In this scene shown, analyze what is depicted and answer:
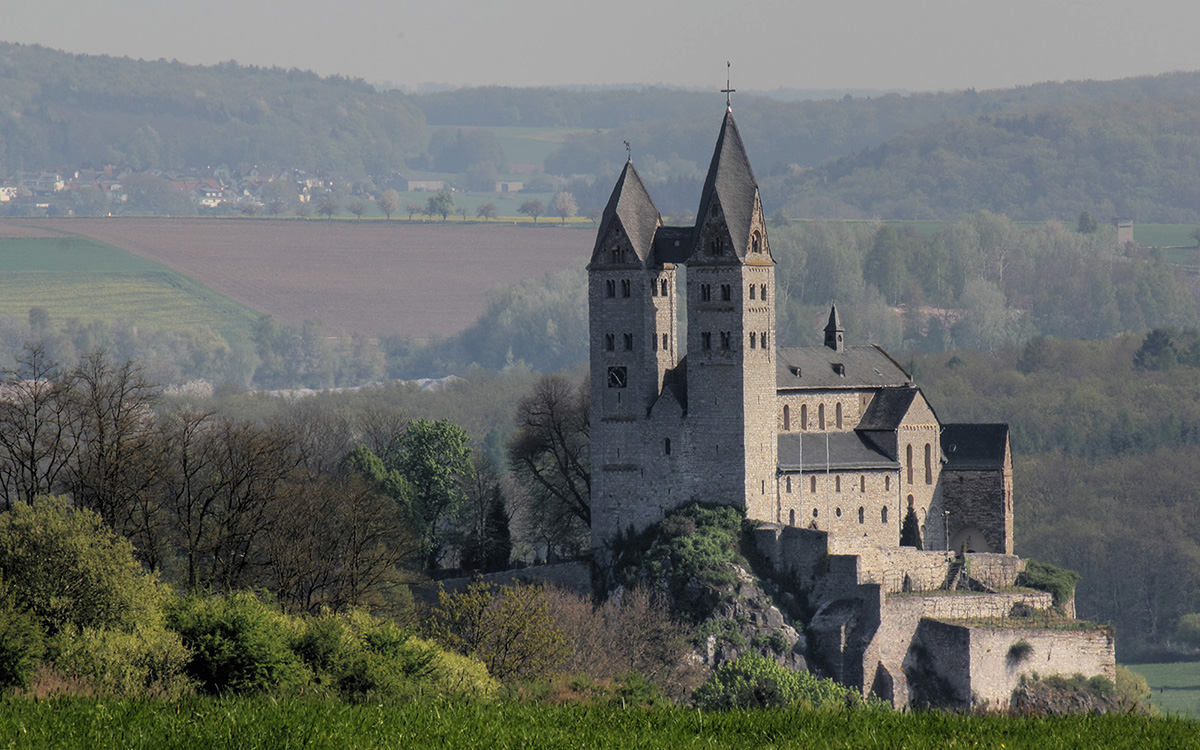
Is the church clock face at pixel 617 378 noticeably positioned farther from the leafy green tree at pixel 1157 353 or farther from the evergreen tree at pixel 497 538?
the leafy green tree at pixel 1157 353

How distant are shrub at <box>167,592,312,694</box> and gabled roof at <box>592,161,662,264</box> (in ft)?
125

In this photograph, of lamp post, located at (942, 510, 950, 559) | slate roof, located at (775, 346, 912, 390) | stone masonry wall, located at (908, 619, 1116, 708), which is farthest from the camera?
lamp post, located at (942, 510, 950, 559)

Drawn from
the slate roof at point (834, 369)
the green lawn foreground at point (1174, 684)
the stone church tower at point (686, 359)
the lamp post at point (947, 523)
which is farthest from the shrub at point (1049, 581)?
the stone church tower at point (686, 359)

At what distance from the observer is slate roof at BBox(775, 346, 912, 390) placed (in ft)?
298

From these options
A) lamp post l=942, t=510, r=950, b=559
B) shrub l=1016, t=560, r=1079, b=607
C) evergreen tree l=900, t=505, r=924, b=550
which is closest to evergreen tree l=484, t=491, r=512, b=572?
evergreen tree l=900, t=505, r=924, b=550

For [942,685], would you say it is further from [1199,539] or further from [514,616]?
[1199,539]

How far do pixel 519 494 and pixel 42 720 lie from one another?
94.4 m

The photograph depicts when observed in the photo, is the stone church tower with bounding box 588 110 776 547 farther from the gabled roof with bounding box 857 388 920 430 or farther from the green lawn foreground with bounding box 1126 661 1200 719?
the green lawn foreground with bounding box 1126 661 1200 719

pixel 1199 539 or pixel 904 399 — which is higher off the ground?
pixel 904 399

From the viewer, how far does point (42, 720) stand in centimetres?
3738

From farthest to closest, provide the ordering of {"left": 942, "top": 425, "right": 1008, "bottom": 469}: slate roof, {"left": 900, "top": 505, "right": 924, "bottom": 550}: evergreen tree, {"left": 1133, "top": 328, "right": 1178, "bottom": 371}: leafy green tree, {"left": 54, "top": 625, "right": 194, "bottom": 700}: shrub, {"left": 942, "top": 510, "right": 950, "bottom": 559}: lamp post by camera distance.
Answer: {"left": 1133, "top": 328, "right": 1178, "bottom": 371}: leafy green tree, {"left": 942, "top": 425, "right": 1008, "bottom": 469}: slate roof, {"left": 942, "top": 510, "right": 950, "bottom": 559}: lamp post, {"left": 900, "top": 505, "right": 924, "bottom": 550}: evergreen tree, {"left": 54, "top": 625, "right": 194, "bottom": 700}: shrub

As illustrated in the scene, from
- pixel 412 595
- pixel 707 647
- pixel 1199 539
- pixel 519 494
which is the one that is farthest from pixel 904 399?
pixel 1199 539

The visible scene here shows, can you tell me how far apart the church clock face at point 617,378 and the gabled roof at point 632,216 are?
4517 millimetres

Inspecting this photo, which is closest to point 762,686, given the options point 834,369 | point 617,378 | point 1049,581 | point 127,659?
point 617,378
